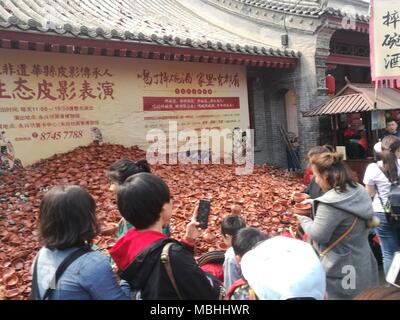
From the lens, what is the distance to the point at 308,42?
9844 millimetres

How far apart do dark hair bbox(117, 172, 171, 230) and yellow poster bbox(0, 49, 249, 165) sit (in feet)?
17.2

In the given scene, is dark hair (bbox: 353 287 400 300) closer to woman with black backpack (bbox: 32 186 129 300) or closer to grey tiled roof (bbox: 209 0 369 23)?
woman with black backpack (bbox: 32 186 129 300)

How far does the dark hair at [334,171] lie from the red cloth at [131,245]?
4.64 feet

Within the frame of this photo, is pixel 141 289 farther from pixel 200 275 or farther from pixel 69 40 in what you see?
pixel 69 40

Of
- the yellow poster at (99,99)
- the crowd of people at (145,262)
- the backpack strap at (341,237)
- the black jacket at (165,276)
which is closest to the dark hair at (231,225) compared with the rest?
the backpack strap at (341,237)

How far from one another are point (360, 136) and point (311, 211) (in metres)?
7.52

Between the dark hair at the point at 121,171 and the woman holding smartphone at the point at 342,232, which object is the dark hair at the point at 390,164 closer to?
the woman holding smartphone at the point at 342,232

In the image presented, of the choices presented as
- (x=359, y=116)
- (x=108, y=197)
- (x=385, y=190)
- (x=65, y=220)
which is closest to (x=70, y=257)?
(x=65, y=220)

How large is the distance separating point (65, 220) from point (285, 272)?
3.43 ft

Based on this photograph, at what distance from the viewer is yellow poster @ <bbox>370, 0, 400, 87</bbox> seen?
18.5 ft

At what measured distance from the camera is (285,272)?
5.37 ft

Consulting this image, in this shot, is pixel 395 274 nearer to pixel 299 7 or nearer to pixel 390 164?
pixel 390 164

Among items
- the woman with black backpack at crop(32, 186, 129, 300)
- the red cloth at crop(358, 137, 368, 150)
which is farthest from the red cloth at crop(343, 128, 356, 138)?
the woman with black backpack at crop(32, 186, 129, 300)
